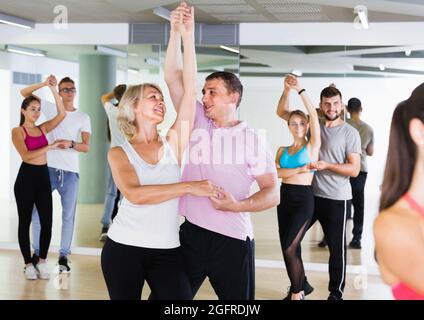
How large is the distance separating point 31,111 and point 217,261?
2.68 meters

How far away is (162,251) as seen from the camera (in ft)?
7.60

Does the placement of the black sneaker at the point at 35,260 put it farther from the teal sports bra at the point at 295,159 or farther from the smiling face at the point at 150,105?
the smiling face at the point at 150,105

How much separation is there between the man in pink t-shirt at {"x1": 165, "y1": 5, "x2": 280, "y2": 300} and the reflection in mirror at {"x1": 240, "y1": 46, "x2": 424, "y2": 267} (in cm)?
→ 268

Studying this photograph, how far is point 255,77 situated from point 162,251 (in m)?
3.24

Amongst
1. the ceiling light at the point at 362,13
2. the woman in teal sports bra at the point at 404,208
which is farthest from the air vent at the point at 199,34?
the woman in teal sports bra at the point at 404,208

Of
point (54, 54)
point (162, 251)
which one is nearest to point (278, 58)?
point (54, 54)

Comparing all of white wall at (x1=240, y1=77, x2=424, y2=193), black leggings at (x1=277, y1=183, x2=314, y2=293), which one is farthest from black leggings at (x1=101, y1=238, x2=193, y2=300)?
white wall at (x1=240, y1=77, x2=424, y2=193)

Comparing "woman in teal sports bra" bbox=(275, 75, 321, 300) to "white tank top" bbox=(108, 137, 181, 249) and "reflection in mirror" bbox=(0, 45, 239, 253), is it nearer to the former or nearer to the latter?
"reflection in mirror" bbox=(0, 45, 239, 253)

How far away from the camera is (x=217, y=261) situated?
7.91 ft

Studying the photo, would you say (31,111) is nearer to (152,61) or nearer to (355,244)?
(152,61)

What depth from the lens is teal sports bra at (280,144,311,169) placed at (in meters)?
4.11

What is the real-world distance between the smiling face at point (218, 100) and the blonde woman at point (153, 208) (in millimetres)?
140

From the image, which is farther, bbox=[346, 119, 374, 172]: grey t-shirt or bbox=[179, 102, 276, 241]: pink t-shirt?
bbox=[346, 119, 374, 172]: grey t-shirt

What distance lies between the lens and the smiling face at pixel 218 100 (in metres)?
2.47
